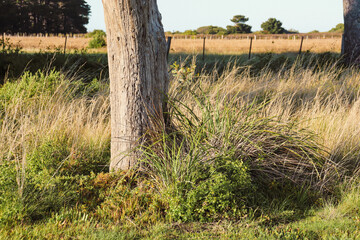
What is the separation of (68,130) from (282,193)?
297cm

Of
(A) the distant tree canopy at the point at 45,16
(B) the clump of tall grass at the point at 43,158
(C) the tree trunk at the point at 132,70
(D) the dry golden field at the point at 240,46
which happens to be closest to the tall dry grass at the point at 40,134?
(B) the clump of tall grass at the point at 43,158

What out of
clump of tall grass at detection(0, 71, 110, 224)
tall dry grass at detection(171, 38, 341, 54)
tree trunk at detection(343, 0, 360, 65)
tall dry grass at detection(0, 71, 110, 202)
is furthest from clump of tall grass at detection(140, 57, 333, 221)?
tall dry grass at detection(171, 38, 341, 54)

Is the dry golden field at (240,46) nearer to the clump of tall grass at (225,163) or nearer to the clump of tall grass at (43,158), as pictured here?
the clump of tall grass at (43,158)

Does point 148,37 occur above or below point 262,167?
above

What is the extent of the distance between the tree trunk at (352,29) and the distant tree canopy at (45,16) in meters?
50.0

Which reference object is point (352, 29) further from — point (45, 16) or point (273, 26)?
point (273, 26)

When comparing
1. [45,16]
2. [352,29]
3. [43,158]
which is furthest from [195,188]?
[45,16]

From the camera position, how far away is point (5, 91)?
6805mm

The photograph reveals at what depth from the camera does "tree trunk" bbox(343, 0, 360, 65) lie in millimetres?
11156

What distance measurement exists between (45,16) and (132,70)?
192ft

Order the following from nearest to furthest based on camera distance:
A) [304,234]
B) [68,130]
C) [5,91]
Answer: [304,234]
[68,130]
[5,91]

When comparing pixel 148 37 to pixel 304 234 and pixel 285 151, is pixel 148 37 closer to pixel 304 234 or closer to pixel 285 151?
pixel 285 151

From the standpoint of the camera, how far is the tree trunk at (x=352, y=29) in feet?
36.6

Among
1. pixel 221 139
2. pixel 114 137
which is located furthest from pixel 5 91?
pixel 221 139
